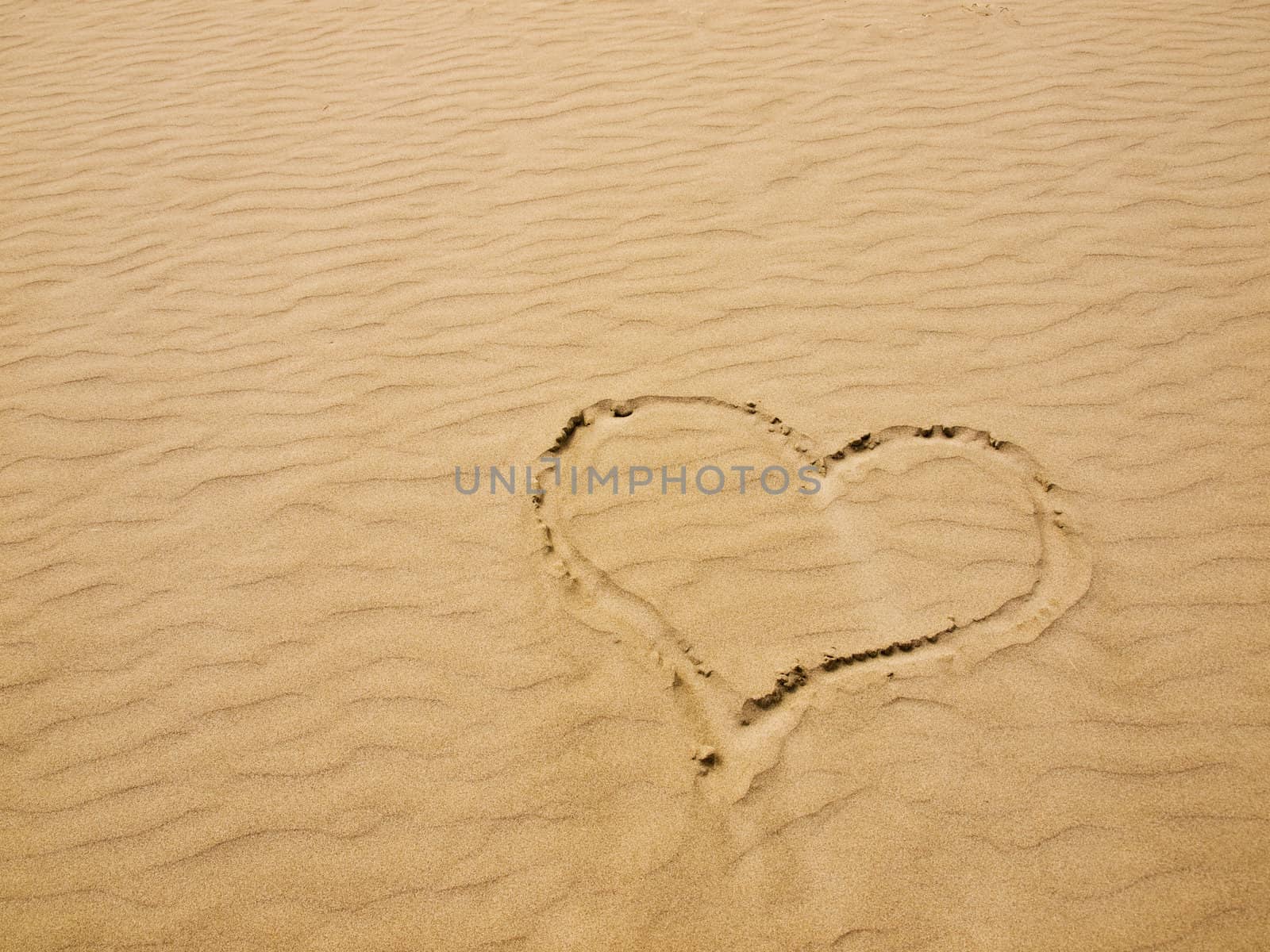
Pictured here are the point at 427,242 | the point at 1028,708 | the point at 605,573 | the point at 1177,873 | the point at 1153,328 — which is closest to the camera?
the point at 1177,873

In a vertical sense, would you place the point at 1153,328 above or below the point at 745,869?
above

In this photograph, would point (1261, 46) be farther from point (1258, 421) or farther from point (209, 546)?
point (209, 546)

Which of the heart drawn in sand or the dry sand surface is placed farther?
the heart drawn in sand

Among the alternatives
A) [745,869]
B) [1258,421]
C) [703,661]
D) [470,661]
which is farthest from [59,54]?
[1258,421]

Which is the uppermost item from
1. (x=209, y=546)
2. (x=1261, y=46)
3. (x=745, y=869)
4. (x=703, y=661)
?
(x=1261, y=46)
